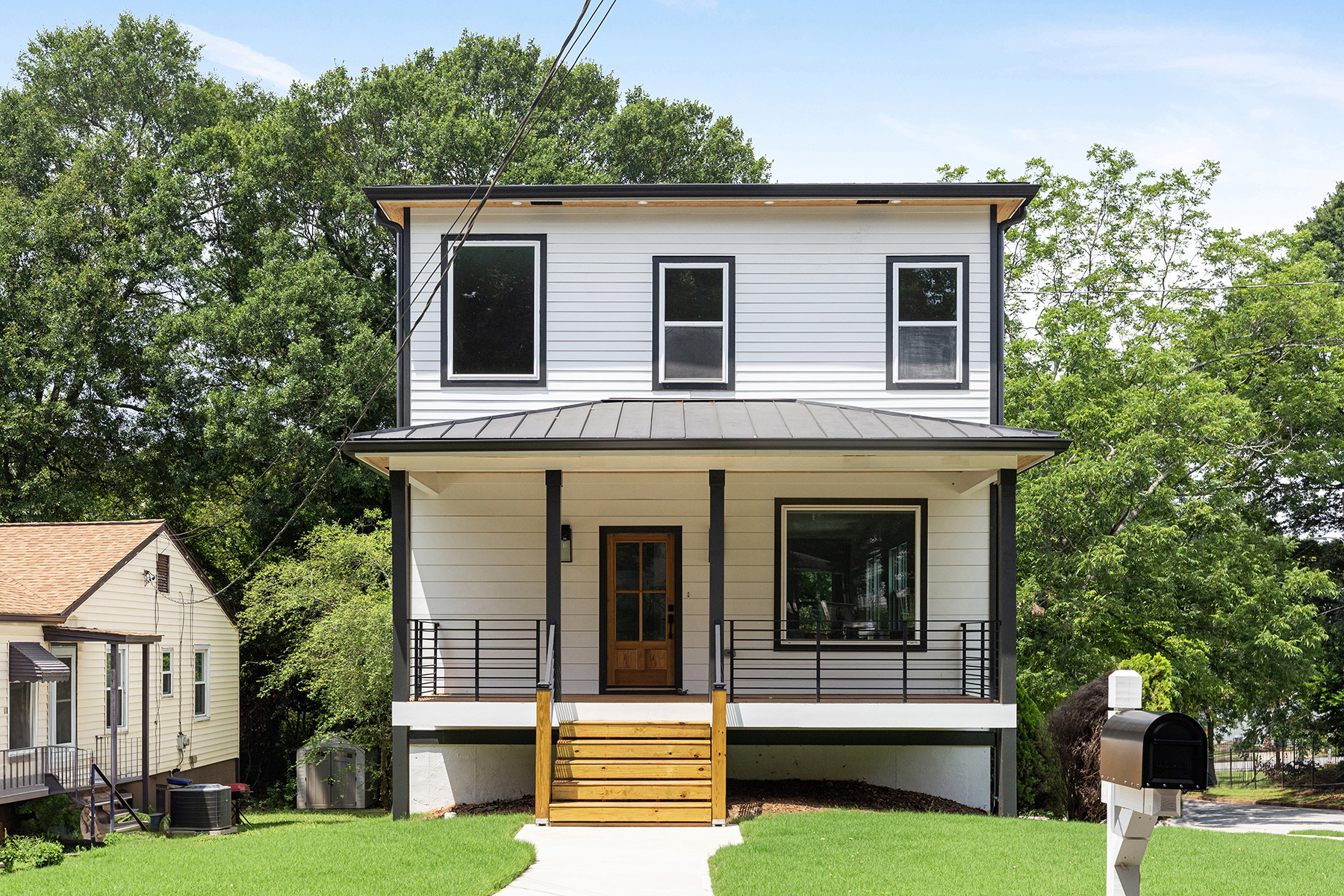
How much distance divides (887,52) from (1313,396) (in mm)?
18376

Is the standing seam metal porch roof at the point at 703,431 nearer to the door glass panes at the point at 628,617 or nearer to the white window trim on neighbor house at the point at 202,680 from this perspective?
the door glass panes at the point at 628,617

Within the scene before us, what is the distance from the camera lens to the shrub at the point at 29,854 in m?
11.7

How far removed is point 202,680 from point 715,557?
14.1 meters

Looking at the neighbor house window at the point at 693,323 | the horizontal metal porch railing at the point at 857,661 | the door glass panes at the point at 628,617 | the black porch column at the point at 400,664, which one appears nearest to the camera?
the black porch column at the point at 400,664

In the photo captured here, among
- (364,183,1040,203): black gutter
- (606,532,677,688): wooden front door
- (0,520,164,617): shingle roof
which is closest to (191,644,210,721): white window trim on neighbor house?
(0,520,164,617): shingle roof

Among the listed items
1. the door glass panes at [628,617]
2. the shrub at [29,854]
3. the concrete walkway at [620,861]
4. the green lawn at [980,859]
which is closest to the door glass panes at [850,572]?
the door glass panes at [628,617]

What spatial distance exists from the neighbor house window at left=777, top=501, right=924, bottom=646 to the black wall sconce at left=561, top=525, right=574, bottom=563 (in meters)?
2.60

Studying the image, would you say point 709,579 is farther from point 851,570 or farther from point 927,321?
point 927,321

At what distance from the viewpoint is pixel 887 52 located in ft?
32.8

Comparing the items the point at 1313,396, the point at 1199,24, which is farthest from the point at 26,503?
the point at 1313,396

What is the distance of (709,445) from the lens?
12000mm

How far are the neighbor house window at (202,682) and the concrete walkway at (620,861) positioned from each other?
44.2ft

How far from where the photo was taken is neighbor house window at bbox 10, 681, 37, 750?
1552 cm

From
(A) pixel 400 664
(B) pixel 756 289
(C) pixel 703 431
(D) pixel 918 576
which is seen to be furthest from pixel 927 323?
(A) pixel 400 664
